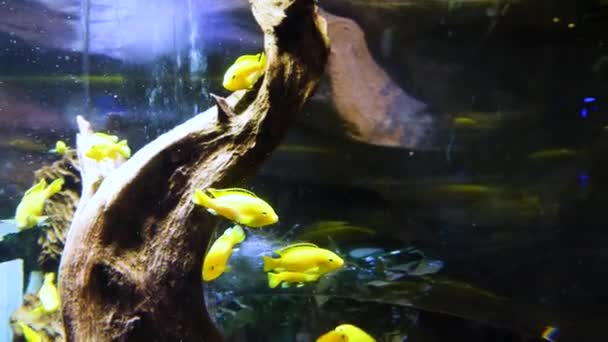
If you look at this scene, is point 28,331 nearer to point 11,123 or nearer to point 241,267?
point 241,267

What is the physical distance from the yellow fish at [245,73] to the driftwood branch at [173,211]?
2.4 inches

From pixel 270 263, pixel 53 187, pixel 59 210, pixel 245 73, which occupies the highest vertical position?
pixel 245 73

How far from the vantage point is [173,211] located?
9.50 ft

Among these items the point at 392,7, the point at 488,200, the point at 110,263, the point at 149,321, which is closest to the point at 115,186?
the point at 110,263

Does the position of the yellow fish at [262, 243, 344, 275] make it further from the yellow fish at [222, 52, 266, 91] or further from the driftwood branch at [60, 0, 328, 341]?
the yellow fish at [222, 52, 266, 91]

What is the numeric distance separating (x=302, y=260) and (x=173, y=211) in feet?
2.83

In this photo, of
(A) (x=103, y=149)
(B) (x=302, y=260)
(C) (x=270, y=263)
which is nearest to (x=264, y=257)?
(C) (x=270, y=263)

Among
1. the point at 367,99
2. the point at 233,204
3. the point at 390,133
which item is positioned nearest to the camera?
the point at 233,204

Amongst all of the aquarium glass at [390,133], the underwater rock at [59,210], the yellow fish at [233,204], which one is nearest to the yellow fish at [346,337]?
the yellow fish at [233,204]

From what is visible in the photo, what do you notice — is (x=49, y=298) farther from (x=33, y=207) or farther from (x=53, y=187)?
(x=53, y=187)

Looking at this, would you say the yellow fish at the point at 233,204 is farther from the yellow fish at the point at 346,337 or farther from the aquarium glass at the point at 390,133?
the aquarium glass at the point at 390,133

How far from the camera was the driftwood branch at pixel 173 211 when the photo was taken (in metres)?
2.74

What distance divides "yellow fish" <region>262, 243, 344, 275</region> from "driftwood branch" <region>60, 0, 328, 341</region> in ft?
1.57

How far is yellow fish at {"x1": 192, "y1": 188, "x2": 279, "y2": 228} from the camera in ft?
8.64
